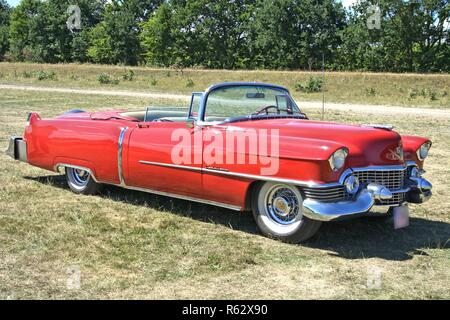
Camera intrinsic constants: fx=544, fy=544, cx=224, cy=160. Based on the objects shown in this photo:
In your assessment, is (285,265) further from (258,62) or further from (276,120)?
(258,62)

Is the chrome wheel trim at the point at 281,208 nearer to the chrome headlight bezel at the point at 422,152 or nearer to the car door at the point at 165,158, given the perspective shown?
the car door at the point at 165,158

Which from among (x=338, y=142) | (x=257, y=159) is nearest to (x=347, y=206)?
(x=338, y=142)

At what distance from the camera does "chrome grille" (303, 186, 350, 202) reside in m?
4.18

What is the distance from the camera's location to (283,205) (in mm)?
4492

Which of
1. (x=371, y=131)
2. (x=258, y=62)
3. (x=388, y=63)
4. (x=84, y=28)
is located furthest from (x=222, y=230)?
(x=84, y=28)

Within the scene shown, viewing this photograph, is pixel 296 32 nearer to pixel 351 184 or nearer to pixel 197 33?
pixel 197 33

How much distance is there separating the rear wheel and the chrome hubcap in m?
2.34

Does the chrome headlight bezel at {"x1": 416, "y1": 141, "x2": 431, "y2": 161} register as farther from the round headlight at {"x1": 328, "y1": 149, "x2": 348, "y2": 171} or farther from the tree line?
the tree line

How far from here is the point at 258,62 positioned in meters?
56.3

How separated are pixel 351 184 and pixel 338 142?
1.13ft

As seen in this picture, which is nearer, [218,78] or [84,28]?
[218,78]

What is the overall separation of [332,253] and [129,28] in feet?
221

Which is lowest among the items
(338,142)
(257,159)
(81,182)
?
Result: (81,182)
